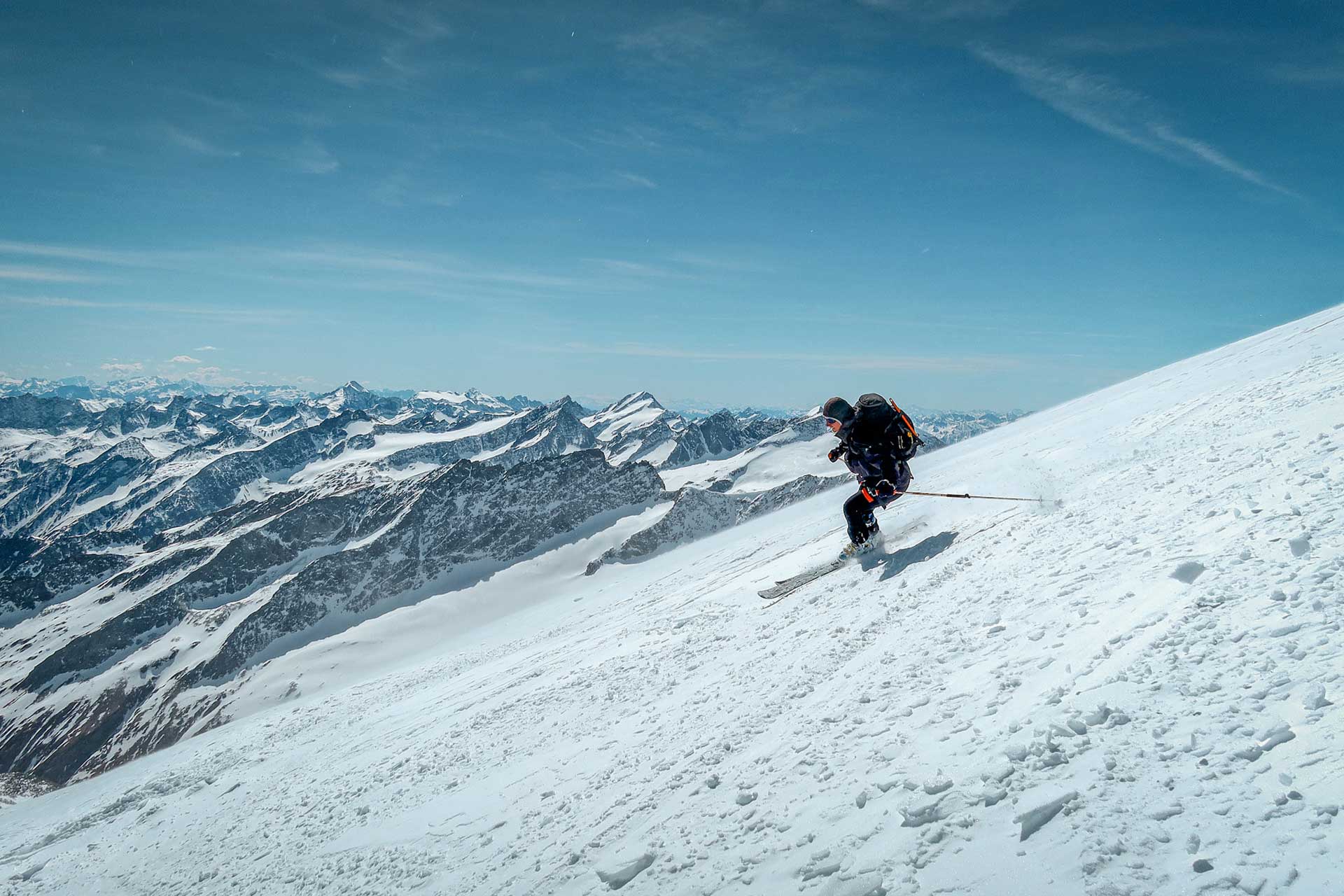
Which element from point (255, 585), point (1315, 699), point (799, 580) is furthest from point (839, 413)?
point (255, 585)

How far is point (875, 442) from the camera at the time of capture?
42.9 feet

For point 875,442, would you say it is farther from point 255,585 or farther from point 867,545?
point 255,585

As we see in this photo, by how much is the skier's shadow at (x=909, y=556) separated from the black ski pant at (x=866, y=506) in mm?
626

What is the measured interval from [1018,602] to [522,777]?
8.59 metres

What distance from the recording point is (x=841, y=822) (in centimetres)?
624

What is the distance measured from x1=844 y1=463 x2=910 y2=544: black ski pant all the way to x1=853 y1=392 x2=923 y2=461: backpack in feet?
1.67

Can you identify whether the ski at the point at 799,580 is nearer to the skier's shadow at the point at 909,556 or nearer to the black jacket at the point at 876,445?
the skier's shadow at the point at 909,556

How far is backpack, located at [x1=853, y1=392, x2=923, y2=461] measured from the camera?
1292 centimetres

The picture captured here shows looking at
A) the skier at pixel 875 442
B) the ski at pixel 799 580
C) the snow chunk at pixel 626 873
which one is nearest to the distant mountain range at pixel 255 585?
the ski at pixel 799 580

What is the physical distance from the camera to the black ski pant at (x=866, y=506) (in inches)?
520

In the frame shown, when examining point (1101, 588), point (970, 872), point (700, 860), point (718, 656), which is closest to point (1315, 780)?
point (970, 872)

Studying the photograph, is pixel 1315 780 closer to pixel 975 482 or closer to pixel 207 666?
pixel 975 482

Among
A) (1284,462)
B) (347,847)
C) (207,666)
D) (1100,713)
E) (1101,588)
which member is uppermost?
(1284,462)

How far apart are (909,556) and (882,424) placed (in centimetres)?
288
